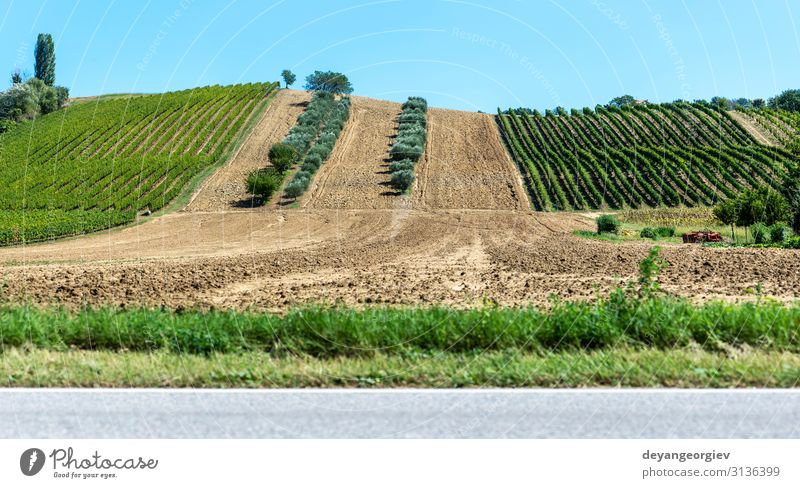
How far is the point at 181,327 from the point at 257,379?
2.43 meters

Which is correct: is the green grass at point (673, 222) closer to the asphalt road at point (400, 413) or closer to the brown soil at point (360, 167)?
the brown soil at point (360, 167)

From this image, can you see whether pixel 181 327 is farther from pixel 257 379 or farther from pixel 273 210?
pixel 273 210

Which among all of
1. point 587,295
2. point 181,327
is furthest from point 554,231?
point 181,327

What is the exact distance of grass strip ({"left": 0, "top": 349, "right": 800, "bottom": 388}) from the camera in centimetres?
680

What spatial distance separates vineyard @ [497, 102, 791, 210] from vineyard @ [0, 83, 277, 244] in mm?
29193

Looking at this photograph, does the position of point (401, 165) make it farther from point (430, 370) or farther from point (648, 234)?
point (430, 370)

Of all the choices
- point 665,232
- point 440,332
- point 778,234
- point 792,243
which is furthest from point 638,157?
point 440,332

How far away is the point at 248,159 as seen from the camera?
61.5 m

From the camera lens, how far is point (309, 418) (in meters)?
5.40

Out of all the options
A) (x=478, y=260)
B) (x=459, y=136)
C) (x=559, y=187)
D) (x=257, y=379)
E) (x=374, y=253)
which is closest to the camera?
(x=257, y=379)

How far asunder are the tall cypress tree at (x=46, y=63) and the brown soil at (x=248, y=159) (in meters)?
36.4

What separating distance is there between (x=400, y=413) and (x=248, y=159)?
58330 mm

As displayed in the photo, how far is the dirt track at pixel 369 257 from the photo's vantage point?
15.3m

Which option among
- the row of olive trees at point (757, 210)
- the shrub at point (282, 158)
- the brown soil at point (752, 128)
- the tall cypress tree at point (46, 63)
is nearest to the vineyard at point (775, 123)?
the brown soil at point (752, 128)
